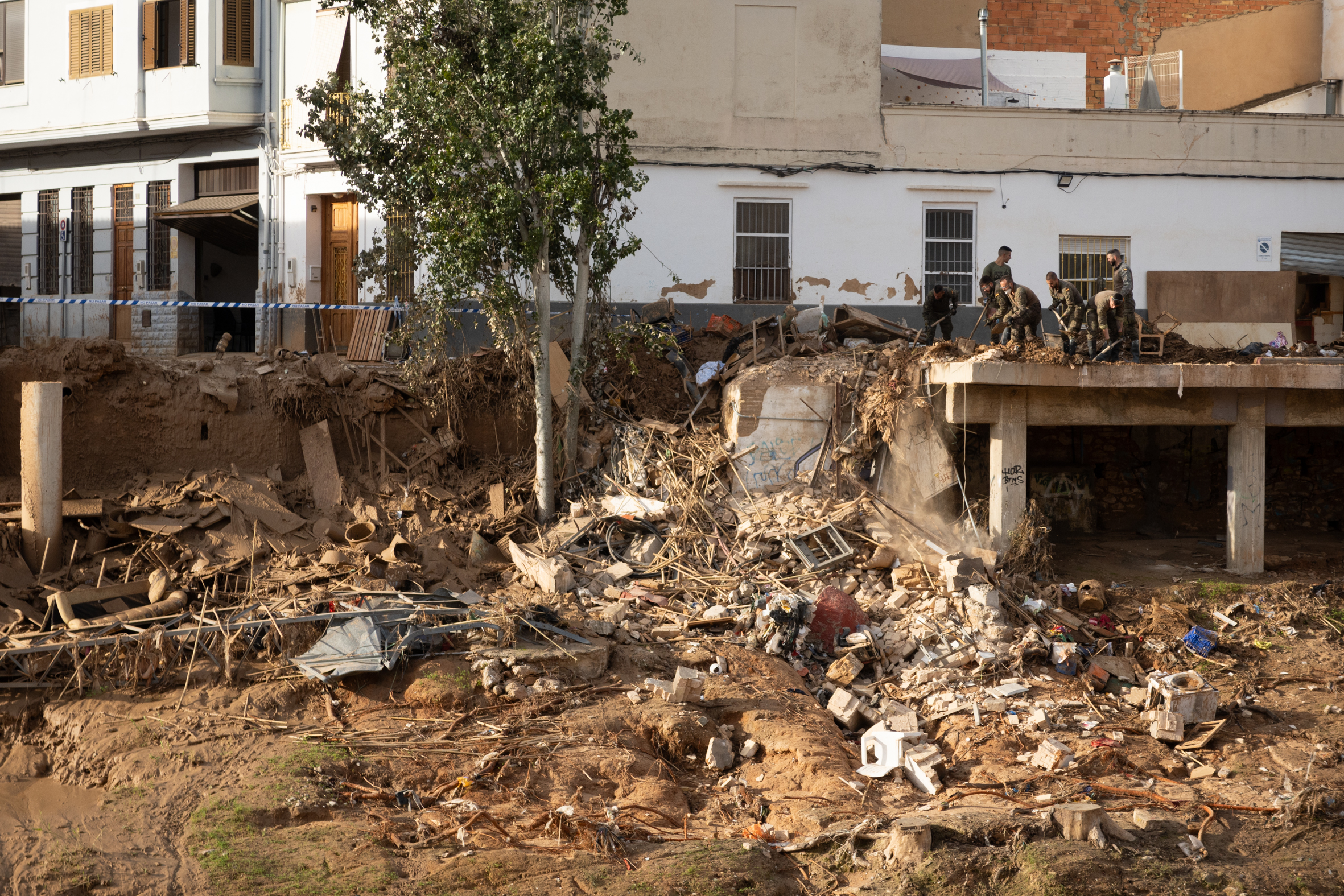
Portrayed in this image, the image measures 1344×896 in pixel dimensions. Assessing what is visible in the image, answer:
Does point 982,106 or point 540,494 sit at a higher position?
point 982,106

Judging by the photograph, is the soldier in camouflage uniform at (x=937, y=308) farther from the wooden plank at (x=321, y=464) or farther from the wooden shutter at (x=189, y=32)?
the wooden shutter at (x=189, y=32)

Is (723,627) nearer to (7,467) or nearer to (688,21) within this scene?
(7,467)

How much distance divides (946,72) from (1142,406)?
1099cm

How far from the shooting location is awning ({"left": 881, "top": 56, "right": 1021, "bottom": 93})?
67.8ft

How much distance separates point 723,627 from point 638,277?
24.9 ft

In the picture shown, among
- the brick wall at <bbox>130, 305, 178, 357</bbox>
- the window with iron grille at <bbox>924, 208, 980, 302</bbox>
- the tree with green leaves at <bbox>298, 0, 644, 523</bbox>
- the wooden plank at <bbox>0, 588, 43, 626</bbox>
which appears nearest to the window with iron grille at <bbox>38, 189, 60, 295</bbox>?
the brick wall at <bbox>130, 305, 178, 357</bbox>

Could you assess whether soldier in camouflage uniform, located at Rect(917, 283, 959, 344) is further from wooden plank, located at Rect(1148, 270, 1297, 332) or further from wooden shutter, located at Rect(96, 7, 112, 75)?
wooden shutter, located at Rect(96, 7, 112, 75)

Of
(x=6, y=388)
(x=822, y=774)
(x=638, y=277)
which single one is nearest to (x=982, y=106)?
(x=638, y=277)

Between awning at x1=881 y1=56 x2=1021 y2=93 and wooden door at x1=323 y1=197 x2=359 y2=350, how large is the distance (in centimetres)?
1029

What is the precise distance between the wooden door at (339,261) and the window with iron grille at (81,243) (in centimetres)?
484

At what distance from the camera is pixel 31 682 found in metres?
9.47

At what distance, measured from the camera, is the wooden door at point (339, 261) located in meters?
17.8

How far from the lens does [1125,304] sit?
1204cm

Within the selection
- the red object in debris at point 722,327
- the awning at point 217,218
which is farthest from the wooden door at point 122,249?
the red object in debris at point 722,327
